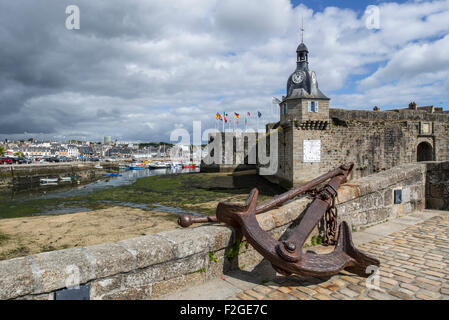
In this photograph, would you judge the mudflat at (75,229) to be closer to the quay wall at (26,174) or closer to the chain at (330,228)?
the chain at (330,228)

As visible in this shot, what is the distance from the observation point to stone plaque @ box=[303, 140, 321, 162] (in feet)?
69.0

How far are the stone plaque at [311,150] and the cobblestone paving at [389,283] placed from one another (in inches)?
686

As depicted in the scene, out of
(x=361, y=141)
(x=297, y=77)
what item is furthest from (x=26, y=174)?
(x=361, y=141)

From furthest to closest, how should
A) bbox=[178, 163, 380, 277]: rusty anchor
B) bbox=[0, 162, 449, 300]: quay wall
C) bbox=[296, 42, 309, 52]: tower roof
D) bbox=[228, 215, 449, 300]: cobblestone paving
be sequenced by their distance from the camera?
bbox=[296, 42, 309, 52]: tower roof → bbox=[228, 215, 449, 300]: cobblestone paving → bbox=[178, 163, 380, 277]: rusty anchor → bbox=[0, 162, 449, 300]: quay wall

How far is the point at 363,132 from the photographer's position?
22094mm

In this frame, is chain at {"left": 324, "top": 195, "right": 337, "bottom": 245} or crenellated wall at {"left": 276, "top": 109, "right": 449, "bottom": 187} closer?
chain at {"left": 324, "top": 195, "right": 337, "bottom": 245}

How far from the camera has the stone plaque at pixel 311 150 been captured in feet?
69.0

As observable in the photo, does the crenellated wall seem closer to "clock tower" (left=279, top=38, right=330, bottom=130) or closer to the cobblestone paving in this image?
"clock tower" (left=279, top=38, right=330, bottom=130)

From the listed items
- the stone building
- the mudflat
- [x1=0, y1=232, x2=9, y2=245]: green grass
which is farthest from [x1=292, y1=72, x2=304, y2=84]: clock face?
Result: [x1=0, y1=232, x2=9, y2=245]: green grass

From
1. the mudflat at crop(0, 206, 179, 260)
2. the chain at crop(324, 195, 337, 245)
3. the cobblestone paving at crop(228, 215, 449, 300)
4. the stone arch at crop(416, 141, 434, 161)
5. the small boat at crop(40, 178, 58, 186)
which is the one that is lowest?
the small boat at crop(40, 178, 58, 186)

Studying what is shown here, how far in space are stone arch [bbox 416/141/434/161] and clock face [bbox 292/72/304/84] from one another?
12.1m
